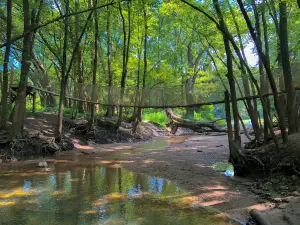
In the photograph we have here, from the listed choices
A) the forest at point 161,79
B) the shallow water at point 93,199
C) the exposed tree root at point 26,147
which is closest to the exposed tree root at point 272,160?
the forest at point 161,79

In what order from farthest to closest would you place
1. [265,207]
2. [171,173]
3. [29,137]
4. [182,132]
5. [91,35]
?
[182,132]
[91,35]
[29,137]
[171,173]
[265,207]

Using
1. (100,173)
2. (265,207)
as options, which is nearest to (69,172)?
(100,173)

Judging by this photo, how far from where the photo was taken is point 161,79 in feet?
66.1

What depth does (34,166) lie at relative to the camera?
8.75 m

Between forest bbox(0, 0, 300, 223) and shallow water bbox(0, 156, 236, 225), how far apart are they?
239 cm

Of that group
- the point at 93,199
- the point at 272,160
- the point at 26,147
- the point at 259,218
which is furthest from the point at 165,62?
the point at 259,218

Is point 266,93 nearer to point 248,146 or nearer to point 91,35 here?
point 248,146

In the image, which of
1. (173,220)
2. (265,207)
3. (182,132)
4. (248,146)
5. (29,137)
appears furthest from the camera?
(182,132)

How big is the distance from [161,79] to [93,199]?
50.2 ft

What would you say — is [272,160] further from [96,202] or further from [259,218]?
[96,202]

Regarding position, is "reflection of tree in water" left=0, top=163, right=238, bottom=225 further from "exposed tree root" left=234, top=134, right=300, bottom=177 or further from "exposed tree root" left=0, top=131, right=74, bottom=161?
"exposed tree root" left=0, top=131, right=74, bottom=161

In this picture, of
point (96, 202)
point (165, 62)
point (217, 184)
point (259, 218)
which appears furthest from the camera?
point (165, 62)

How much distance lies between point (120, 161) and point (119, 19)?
11603 mm

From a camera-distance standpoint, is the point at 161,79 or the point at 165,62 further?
the point at 165,62
